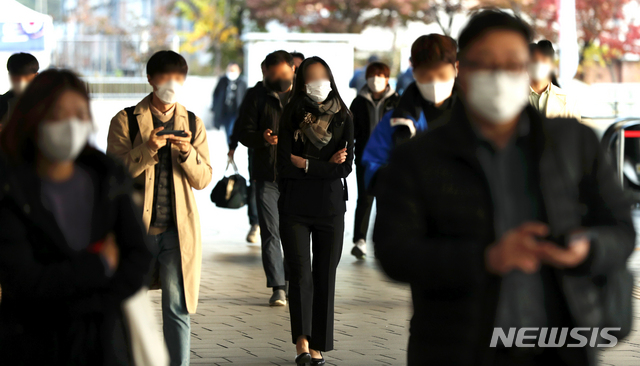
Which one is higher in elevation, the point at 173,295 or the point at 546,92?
the point at 546,92

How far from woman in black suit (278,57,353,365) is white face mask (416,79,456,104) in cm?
127

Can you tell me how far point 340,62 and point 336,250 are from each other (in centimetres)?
1008

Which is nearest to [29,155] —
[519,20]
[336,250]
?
[519,20]

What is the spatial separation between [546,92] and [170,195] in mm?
2803

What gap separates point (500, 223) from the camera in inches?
96.7

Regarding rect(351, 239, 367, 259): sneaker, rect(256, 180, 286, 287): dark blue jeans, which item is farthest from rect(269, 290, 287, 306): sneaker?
rect(351, 239, 367, 259): sneaker

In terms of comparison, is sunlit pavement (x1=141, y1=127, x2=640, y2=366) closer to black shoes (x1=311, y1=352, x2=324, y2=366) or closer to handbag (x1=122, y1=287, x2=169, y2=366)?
black shoes (x1=311, y1=352, x2=324, y2=366)

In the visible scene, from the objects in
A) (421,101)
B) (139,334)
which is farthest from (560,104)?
(139,334)

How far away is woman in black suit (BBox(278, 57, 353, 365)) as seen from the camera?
18.7 ft

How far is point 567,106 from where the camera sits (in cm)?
640

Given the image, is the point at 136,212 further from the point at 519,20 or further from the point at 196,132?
the point at 196,132

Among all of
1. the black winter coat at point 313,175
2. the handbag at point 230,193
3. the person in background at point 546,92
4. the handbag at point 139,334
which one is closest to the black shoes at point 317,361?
Answer: the black winter coat at point 313,175

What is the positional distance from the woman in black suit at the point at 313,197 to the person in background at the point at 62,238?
2868mm

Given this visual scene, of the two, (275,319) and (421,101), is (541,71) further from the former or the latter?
(275,319)
